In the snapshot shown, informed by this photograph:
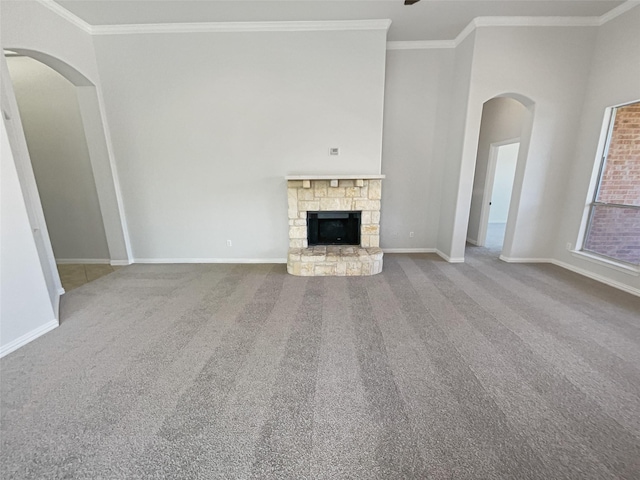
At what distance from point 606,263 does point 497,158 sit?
8.22 ft

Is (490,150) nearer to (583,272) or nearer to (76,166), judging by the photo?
(583,272)

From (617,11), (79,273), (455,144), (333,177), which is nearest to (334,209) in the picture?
(333,177)

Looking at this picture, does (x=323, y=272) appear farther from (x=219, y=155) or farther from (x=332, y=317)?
(x=219, y=155)

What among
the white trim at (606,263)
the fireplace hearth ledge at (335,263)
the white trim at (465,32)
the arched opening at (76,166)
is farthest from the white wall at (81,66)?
the white trim at (606,263)

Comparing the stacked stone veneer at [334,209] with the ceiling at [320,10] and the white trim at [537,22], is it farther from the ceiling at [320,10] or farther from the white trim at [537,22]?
the white trim at [537,22]

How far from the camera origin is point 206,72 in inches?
140

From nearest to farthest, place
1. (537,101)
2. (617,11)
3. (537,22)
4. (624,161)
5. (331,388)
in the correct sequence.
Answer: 1. (331,388)
2. (617,11)
3. (624,161)
4. (537,22)
5. (537,101)

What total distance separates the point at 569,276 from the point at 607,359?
6.59 ft

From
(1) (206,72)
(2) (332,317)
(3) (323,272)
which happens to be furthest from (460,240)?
(1) (206,72)

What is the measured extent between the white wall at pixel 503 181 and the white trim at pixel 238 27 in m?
5.71

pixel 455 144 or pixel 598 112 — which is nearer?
pixel 598 112

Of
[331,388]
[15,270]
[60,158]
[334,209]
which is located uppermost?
[60,158]

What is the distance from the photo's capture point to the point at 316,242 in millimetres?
4043

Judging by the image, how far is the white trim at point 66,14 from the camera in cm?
288
